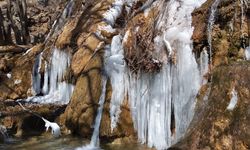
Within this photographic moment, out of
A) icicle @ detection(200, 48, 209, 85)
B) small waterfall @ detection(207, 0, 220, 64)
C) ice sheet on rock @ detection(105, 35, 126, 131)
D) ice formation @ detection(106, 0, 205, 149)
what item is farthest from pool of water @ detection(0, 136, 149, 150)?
small waterfall @ detection(207, 0, 220, 64)

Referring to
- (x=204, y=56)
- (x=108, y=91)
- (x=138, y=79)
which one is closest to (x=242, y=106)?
(x=204, y=56)

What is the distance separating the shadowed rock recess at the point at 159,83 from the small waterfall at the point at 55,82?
0.25ft

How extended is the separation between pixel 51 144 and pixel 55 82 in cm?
352

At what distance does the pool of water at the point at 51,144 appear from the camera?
7.94 m

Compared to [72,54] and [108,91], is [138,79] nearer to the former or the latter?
[108,91]

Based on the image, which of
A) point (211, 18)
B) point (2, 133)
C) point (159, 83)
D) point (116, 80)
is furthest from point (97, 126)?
point (211, 18)

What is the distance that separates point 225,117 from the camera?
5.76 meters

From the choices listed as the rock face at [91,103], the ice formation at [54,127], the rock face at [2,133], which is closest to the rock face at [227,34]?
the rock face at [91,103]

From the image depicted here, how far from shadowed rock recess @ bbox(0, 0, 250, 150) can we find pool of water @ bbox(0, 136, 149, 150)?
0.44ft

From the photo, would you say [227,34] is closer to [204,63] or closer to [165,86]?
[204,63]

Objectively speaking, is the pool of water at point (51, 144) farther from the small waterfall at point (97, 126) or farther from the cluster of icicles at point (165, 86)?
the cluster of icicles at point (165, 86)

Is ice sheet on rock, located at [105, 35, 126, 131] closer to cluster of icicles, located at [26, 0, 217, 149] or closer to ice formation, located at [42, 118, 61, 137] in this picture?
cluster of icicles, located at [26, 0, 217, 149]

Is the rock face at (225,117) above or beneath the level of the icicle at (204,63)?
beneath

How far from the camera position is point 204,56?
24.7 ft
